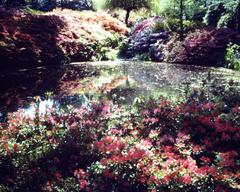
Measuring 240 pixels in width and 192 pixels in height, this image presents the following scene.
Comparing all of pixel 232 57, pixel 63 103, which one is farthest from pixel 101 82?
pixel 232 57

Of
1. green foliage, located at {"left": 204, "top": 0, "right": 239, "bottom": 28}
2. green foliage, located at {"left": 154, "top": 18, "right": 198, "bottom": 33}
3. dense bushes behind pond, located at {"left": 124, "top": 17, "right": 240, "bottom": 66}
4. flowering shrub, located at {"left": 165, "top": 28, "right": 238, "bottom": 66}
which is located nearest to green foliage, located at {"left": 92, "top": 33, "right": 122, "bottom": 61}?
dense bushes behind pond, located at {"left": 124, "top": 17, "right": 240, "bottom": 66}

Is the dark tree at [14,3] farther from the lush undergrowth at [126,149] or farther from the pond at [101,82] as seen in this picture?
the lush undergrowth at [126,149]

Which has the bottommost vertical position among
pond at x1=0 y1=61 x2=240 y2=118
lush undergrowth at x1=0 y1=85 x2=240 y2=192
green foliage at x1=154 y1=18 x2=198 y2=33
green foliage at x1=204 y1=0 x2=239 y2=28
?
pond at x1=0 y1=61 x2=240 y2=118

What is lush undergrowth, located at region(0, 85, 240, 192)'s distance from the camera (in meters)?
6.05

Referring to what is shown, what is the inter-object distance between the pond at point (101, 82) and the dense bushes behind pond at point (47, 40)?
1.11 meters

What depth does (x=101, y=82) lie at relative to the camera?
15586mm

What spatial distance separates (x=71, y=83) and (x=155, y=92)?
4104 millimetres

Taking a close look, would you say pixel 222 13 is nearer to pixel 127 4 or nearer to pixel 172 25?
pixel 172 25

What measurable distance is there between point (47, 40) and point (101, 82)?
24.1ft

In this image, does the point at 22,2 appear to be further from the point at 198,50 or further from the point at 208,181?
the point at 208,181

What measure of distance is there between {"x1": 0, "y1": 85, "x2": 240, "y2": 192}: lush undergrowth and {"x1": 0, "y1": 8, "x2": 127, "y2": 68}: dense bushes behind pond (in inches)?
401

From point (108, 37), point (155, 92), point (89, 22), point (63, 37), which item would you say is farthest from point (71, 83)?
point (89, 22)

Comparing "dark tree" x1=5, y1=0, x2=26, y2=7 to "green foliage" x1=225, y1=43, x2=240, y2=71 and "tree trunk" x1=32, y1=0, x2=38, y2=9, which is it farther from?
"green foliage" x1=225, y1=43, x2=240, y2=71

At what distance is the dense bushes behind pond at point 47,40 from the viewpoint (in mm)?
18984
